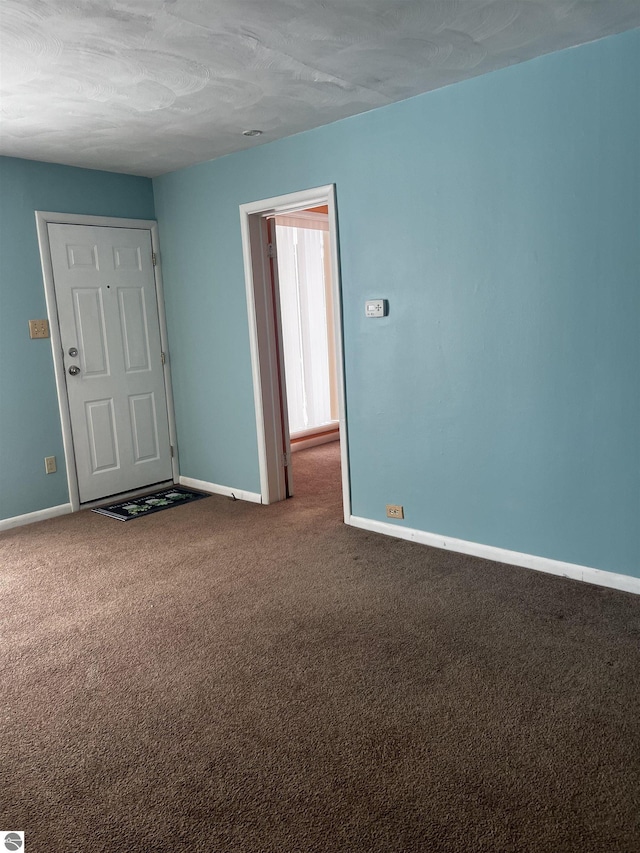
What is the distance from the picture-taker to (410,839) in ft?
5.67

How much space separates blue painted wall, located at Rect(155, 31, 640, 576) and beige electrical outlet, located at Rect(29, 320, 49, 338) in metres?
1.63

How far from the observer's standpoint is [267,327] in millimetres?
4605

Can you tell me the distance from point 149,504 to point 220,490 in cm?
54

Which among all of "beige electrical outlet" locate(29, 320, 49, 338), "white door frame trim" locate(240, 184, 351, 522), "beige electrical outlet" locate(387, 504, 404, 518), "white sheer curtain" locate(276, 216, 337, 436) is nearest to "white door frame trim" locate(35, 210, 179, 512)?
"beige electrical outlet" locate(29, 320, 49, 338)

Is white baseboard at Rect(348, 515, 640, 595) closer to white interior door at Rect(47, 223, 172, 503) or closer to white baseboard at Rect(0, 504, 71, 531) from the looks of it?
white interior door at Rect(47, 223, 172, 503)

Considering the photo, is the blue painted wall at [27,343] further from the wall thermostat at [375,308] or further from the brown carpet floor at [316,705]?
the wall thermostat at [375,308]

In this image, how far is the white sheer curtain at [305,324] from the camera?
6492 mm

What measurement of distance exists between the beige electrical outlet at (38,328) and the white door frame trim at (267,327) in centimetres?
139

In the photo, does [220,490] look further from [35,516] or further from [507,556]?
[507,556]

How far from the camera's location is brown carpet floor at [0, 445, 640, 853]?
1.80 m

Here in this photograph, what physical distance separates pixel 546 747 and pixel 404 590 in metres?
1.21

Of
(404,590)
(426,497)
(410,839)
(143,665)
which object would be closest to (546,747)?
(410,839)

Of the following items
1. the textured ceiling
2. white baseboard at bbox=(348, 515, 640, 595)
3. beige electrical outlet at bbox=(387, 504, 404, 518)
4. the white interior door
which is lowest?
white baseboard at bbox=(348, 515, 640, 595)

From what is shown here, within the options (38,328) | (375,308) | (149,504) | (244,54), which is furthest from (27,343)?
(244,54)
